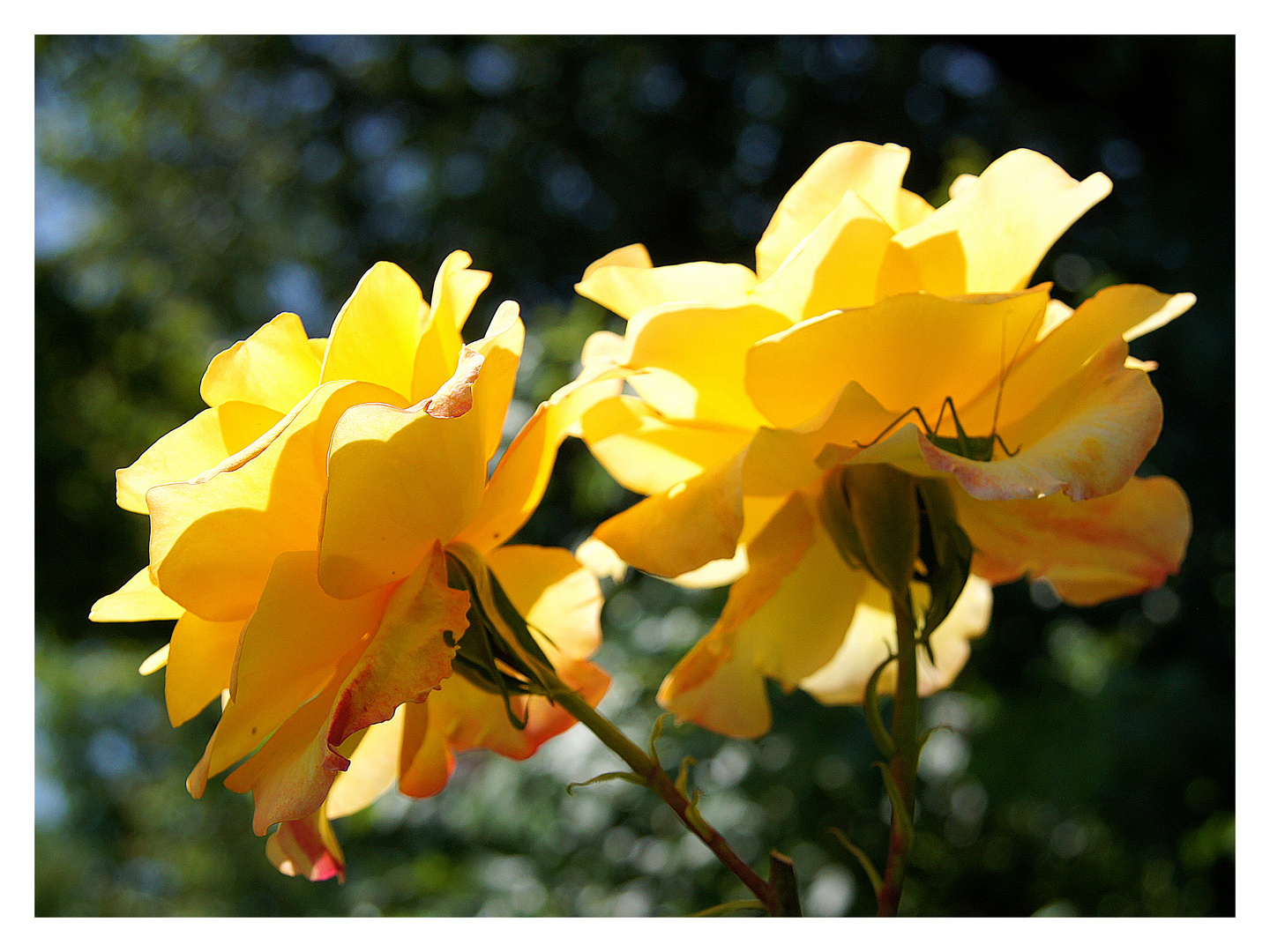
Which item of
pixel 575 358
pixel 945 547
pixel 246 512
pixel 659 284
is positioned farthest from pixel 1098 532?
pixel 575 358

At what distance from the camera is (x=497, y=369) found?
0.27 m

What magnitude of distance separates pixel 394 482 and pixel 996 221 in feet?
0.65

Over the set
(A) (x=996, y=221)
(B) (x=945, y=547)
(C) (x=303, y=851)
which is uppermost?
(A) (x=996, y=221)

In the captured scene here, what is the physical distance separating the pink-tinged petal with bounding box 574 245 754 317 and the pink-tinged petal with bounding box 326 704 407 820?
0.16 m

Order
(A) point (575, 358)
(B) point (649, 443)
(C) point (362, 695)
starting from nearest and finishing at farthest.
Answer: (C) point (362, 695)
(B) point (649, 443)
(A) point (575, 358)

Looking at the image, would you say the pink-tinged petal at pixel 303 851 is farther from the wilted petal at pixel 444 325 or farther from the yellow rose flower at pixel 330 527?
the wilted petal at pixel 444 325

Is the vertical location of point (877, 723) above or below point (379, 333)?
below

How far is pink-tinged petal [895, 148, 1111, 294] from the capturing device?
A: 0.97 ft

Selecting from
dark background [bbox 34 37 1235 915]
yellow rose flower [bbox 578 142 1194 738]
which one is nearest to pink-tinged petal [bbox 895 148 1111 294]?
yellow rose flower [bbox 578 142 1194 738]

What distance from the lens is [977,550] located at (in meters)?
0.35

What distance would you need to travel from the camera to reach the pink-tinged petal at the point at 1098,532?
0.35m

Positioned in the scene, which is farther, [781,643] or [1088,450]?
[781,643]

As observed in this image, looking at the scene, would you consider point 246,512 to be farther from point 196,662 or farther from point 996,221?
point 996,221

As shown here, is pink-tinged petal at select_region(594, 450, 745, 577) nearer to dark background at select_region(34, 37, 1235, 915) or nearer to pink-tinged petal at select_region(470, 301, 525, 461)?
pink-tinged petal at select_region(470, 301, 525, 461)
